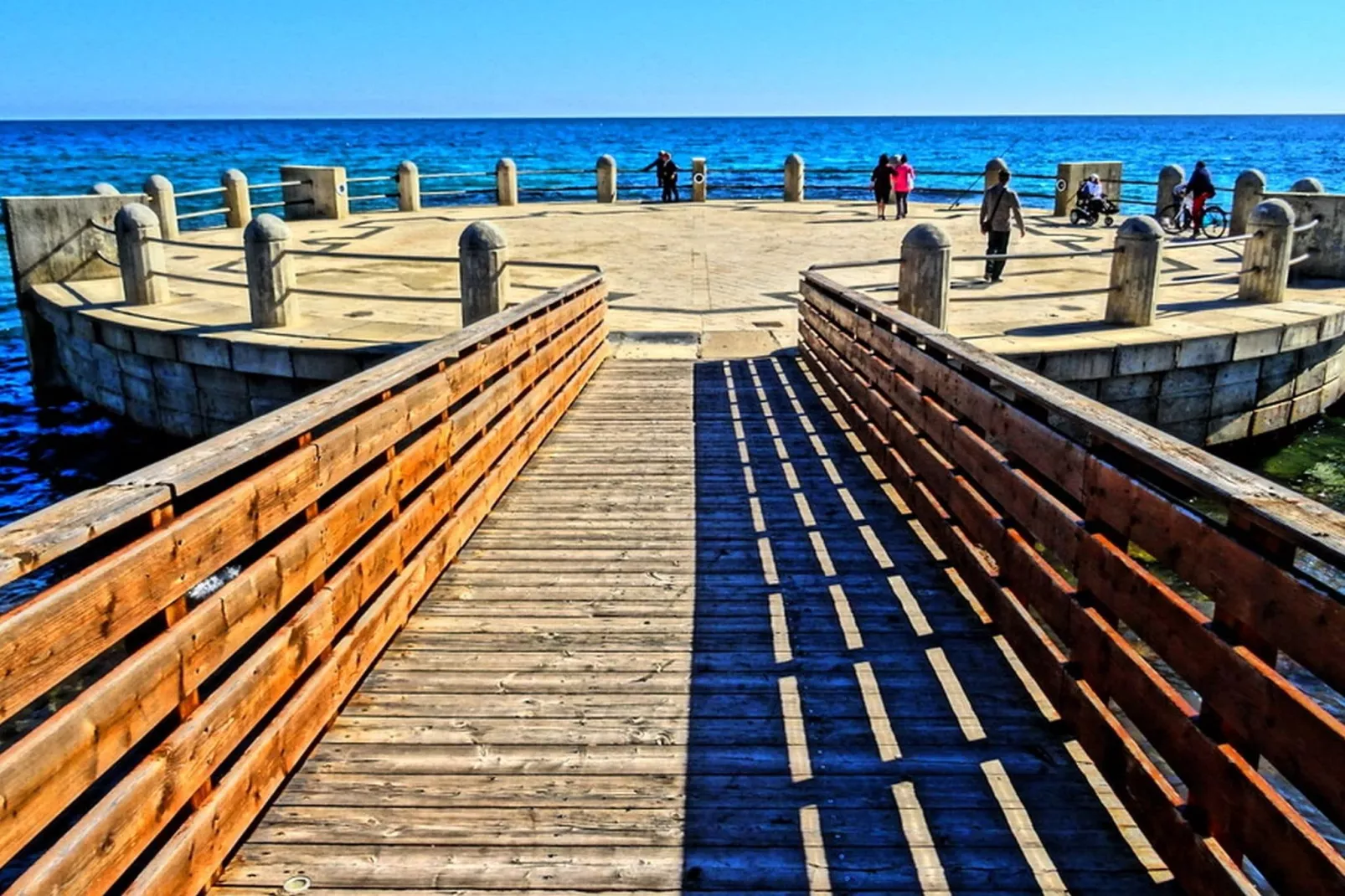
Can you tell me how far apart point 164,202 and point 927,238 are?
16480 millimetres

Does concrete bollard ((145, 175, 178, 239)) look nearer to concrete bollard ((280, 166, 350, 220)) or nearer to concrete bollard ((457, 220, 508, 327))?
concrete bollard ((280, 166, 350, 220))

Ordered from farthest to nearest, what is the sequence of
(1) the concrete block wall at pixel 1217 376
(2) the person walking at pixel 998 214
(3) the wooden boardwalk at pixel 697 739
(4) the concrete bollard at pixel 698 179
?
(4) the concrete bollard at pixel 698 179
(2) the person walking at pixel 998 214
(1) the concrete block wall at pixel 1217 376
(3) the wooden boardwalk at pixel 697 739

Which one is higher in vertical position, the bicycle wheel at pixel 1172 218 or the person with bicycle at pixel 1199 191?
the person with bicycle at pixel 1199 191

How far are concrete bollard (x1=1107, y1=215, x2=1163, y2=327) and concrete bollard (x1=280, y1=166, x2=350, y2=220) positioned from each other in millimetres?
20170

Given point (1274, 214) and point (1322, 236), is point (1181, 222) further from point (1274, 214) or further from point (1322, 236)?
point (1274, 214)

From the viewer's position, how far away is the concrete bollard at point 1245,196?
64.9ft

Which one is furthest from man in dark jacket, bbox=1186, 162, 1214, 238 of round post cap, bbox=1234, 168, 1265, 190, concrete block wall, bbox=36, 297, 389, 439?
concrete block wall, bbox=36, 297, 389, 439

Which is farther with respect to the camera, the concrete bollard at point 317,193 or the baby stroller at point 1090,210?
the concrete bollard at point 317,193

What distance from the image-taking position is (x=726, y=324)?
1432 cm

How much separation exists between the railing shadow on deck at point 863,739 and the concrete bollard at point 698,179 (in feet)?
87.7

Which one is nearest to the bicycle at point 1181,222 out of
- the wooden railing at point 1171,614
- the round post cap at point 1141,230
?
the round post cap at point 1141,230

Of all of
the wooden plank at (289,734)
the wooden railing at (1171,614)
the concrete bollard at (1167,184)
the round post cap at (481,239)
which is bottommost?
the wooden plank at (289,734)

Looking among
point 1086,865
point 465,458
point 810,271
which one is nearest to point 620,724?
point 1086,865

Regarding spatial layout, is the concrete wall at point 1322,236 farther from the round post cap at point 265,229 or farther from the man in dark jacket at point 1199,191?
the round post cap at point 265,229
